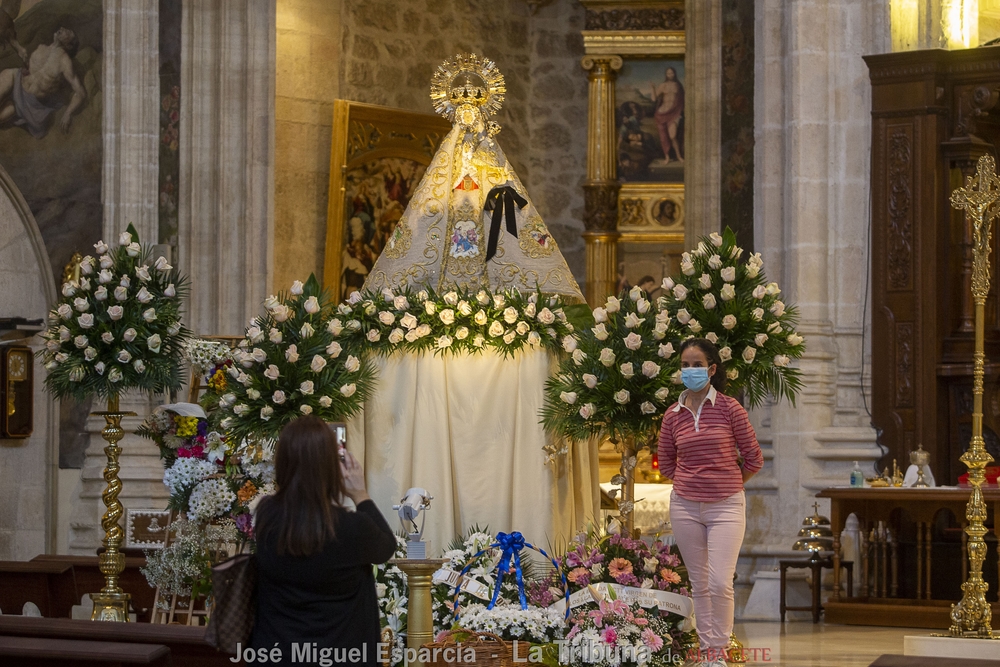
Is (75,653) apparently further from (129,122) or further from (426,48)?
(426,48)

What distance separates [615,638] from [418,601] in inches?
45.9

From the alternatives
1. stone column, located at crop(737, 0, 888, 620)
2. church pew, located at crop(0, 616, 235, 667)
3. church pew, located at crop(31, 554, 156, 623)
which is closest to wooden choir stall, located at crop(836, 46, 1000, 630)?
stone column, located at crop(737, 0, 888, 620)

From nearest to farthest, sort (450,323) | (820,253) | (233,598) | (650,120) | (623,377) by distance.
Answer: (233,598), (623,377), (450,323), (820,253), (650,120)

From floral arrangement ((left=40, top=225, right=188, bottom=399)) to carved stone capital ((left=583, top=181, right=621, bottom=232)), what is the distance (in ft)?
28.1

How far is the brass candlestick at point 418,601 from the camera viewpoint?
655cm

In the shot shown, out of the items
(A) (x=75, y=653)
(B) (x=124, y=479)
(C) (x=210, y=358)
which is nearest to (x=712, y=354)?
(C) (x=210, y=358)

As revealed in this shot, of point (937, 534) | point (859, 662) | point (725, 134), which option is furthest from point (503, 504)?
point (725, 134)

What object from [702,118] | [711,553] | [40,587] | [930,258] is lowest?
[40,587]

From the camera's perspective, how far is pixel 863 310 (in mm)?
11539

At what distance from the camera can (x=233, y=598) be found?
471 centimetres

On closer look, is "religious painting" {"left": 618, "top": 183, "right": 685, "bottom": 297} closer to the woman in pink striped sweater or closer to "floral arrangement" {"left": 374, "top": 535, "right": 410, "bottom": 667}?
"floral arrangement" {"left": 374, "top": 535, "right": 410, "bottom": 667}

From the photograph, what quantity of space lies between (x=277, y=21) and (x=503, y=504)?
24.5 feet

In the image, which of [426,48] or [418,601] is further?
[426,48]

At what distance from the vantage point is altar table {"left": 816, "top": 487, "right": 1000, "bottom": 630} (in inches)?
398
